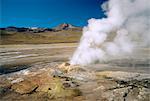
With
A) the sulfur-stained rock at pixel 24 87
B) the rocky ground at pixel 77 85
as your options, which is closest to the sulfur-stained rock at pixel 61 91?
the rocky ground at pixel 77 85

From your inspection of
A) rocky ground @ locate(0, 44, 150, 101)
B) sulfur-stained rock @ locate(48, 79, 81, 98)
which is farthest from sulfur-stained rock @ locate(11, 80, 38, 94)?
sulfur-stained rock @ locate(48, 79, 81, 98)

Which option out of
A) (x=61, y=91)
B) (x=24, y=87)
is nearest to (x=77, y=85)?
(x=61, y=91)

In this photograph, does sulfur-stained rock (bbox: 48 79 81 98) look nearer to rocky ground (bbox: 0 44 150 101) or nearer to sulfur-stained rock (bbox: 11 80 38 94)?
rocky ground (bbox: 0 44 150 101)

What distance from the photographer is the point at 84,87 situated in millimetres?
16016

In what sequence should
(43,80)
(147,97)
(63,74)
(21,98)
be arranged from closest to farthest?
(147,97), (21,98), (43,80), (63,74)

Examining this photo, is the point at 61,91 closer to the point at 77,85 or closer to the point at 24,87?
the point at 77,85

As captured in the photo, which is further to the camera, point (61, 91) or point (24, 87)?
point (24, 87)

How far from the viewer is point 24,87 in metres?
16.3

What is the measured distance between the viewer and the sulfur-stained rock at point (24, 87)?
620 inches

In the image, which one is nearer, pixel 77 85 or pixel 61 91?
pixel 61 91

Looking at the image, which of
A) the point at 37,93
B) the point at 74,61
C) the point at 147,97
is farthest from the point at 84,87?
the point at 74,61

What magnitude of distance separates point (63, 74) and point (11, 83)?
3.32m

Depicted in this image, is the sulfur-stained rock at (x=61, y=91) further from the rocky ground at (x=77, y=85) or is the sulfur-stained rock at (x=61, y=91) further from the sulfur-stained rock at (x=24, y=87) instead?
the sulfur-stained rock at (x=24, y=87)

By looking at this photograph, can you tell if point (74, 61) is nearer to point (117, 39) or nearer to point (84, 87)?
point (84, 87)
